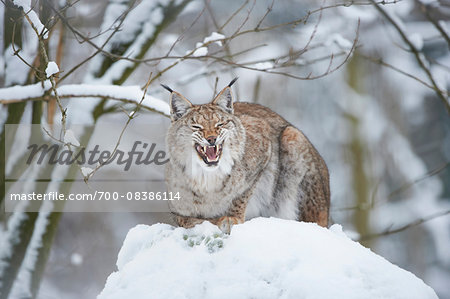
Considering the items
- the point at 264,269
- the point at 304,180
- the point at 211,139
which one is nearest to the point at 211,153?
the point at 211,139

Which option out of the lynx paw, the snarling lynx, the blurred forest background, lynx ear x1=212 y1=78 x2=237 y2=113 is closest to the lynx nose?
the snarling lynx

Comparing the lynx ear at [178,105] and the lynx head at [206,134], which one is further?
the lynx ear at [178,105]

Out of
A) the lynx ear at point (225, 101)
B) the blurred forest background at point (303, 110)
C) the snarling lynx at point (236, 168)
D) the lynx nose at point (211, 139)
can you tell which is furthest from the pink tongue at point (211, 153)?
the blurred forest background at point (303, 110)

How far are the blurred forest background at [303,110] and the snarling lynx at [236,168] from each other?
1673 millimetres

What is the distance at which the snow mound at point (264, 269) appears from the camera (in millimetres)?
3402

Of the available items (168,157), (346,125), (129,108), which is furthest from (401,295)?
(346,125)

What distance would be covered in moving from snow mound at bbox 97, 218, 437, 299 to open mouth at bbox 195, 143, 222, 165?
72cm

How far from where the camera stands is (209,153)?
4512 millimetres

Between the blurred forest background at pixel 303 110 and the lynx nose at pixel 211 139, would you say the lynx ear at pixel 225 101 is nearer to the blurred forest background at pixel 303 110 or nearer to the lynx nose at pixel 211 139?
the lynx nose at pixel 211 139

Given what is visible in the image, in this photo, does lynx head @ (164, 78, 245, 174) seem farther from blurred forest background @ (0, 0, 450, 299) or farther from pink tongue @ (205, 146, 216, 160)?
blurred forest background @ (0, 0, 450, 299)

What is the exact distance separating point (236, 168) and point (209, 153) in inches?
14.5

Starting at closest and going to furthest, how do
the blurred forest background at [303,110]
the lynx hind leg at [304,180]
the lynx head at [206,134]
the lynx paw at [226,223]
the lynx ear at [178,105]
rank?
the lynx paw at [226,223]
the lynx head at [206,134]
the lynx ear at [178,105]
the lynx hind leg at [304,180]
the blurred forest background at [303,110]

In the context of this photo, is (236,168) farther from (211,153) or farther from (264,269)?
(264,269)

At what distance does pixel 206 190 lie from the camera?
4.72m
